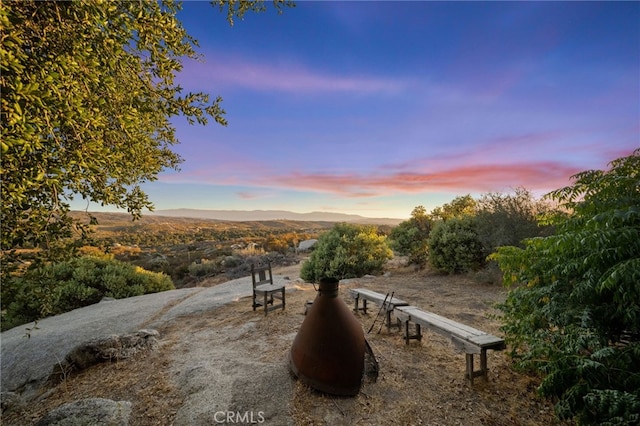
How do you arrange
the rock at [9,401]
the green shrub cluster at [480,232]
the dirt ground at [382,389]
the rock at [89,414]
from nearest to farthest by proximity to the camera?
1. the rock at [89,414]
2. the dirt ground at [382,389]
3. the rock at [9,401]
4. the green shrub cluster at [480,232]

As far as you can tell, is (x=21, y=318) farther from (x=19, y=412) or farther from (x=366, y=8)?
(x=366, y=8)

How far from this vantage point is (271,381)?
4.54 meters

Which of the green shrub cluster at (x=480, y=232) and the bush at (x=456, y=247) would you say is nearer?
the green shrub cluster at (x=480, y=232)

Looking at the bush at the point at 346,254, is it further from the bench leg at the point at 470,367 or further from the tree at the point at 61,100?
the tree at the point at 61,100

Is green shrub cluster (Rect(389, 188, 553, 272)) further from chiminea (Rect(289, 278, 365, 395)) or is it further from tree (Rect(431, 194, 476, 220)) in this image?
chiminea (Rect(289, 278, 365, 395))

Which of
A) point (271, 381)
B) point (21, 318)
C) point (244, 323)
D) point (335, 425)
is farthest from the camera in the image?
point (21, 318)

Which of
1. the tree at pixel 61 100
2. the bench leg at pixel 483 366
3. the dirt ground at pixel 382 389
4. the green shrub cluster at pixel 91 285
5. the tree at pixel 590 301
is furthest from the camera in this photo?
the green shrub cluster at pixel 91 285

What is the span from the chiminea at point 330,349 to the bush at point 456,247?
10.0 m

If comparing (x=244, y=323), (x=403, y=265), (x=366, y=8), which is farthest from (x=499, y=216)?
(x=244, y=323)

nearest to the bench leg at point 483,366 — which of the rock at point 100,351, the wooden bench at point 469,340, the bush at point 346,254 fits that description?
the wooden bench at point 469,340

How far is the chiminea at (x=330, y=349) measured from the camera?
4.16 meters

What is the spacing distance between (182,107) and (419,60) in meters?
7.16

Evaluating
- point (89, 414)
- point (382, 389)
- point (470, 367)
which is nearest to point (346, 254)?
point (470, 367)

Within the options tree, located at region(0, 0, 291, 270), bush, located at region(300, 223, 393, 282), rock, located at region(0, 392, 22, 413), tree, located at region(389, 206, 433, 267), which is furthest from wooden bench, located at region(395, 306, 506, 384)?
tree, located at region(389, 206, 433, 267)
